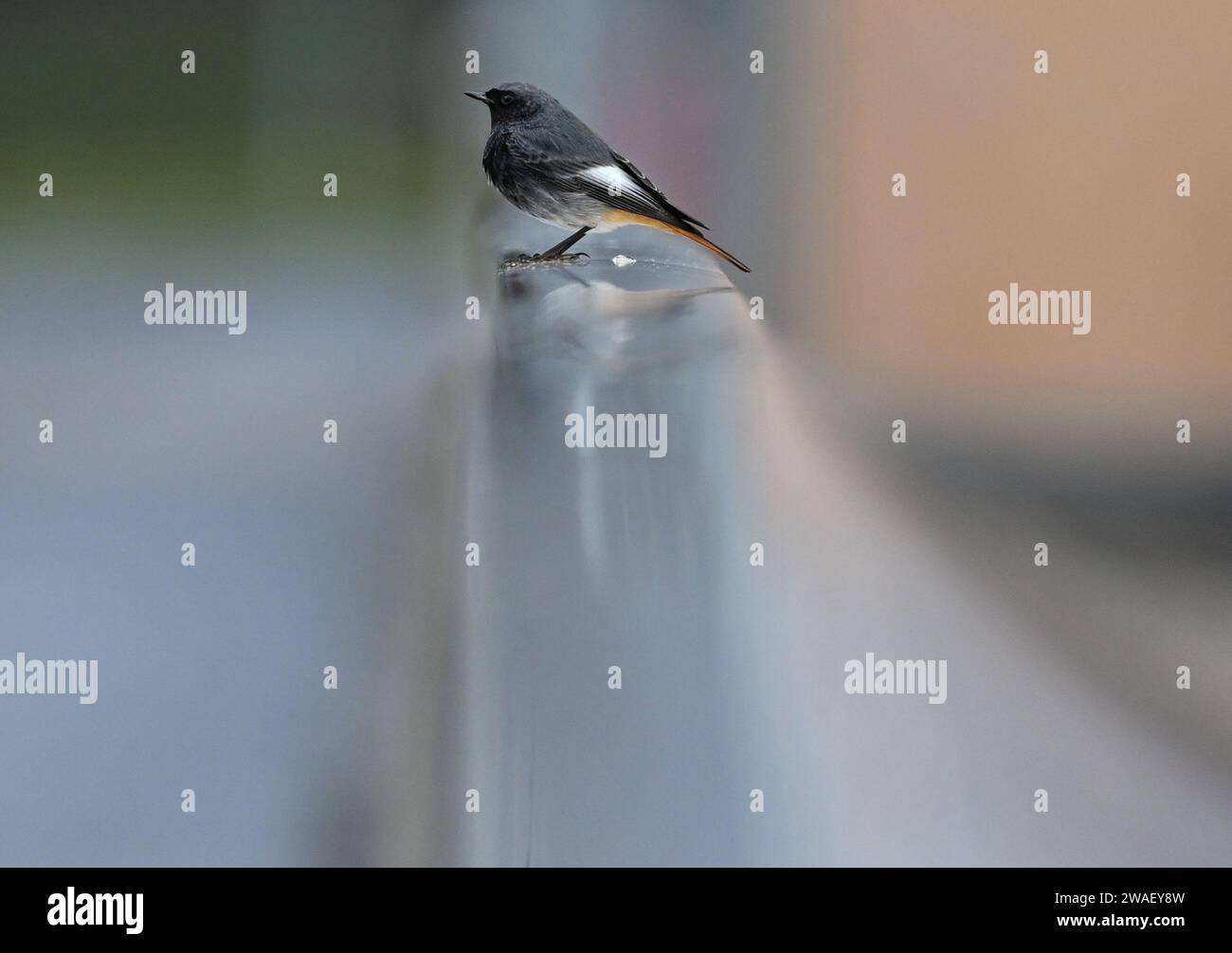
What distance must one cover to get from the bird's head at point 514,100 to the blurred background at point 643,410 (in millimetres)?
33

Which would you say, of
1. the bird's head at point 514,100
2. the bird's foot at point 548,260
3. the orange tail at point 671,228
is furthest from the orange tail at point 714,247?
the bird's head at point 514,100

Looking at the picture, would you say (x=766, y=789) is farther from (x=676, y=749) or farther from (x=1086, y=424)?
(x=1086, y=424)

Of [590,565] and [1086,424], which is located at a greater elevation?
[1086,424]

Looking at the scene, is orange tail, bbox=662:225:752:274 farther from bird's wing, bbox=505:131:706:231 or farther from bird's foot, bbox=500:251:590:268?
bird's foot, bbox=500:251:590:268

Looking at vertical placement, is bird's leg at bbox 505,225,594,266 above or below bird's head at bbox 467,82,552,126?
below

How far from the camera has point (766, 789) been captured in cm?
130

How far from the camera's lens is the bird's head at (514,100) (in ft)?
4.23

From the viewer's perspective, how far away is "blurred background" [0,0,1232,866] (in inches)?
51.4

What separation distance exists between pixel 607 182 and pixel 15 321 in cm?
91

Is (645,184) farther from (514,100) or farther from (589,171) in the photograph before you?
(514,100)

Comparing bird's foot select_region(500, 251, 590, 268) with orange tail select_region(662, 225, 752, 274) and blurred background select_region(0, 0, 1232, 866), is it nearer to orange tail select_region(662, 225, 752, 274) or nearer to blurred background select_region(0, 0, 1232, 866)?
blurred background select_region(0, 0, 1232, 866)

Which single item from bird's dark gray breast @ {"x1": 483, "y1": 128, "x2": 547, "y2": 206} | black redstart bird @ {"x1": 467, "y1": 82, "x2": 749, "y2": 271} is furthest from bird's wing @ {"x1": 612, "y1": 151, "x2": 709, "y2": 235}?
bird's dark gray breast @ {"x1": 483, "y1": 128, "x2": 547, "y2": 206}
